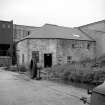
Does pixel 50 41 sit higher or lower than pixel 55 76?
higher

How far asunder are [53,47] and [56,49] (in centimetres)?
56

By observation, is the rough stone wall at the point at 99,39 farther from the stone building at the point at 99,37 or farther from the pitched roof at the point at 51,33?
the pitched roof at the point at 51,33

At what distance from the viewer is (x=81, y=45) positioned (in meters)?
27.3

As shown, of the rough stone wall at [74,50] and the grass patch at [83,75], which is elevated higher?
the rough stone wall at [74,50]

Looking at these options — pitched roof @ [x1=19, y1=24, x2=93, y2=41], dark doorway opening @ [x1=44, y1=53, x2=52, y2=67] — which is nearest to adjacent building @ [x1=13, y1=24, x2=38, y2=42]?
pitched roof @ [x1=19, y1=24, x2=93, y2=41]

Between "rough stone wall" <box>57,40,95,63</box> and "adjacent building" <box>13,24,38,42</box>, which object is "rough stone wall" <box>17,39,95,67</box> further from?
"adjacent building" <box>13,24,38,42</box>

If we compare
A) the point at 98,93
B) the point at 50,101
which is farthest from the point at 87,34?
the point at 98,93

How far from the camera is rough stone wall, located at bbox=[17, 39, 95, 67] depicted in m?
24.8

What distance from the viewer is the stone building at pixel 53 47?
24.8 m

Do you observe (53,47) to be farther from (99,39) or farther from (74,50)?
(99,39)

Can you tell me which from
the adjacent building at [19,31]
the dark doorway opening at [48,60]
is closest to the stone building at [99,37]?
the dark doorway opening at [48,60]

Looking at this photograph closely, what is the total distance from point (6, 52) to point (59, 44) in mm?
15493

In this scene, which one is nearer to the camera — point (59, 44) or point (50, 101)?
point (50, 101)

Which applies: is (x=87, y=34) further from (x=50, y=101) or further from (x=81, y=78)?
(x=50, y=101)
